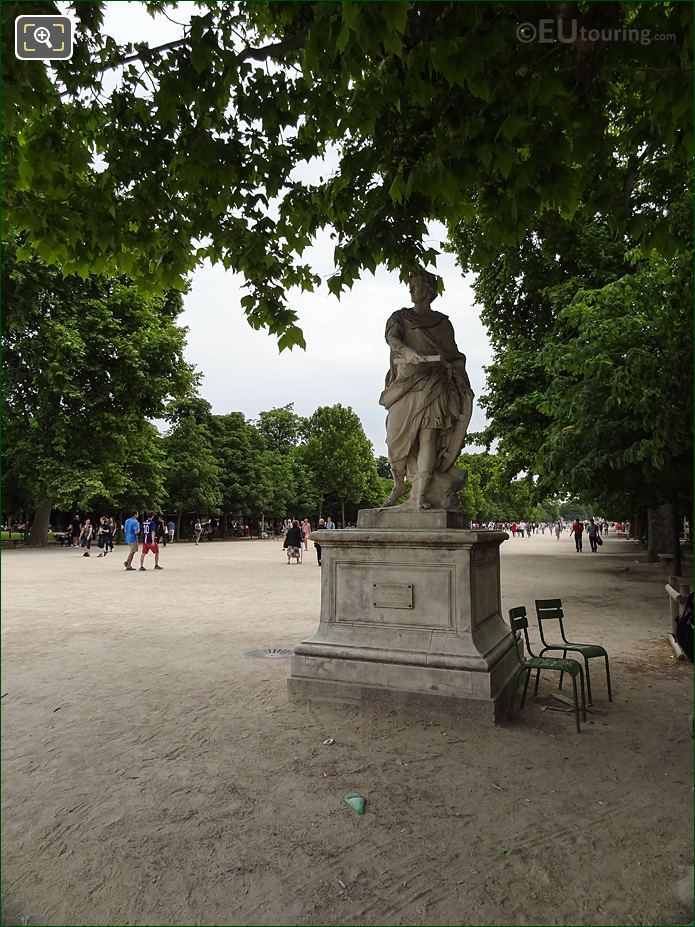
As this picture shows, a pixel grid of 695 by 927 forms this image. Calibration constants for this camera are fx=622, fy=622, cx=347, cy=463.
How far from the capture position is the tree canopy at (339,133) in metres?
3.73

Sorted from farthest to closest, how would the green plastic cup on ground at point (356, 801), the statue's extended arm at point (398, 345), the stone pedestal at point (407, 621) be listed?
the statue's extended arm at point (398, 345) → the stone pedestal at point (407, 621) → the green plastic cup on ground at point (356, 801)

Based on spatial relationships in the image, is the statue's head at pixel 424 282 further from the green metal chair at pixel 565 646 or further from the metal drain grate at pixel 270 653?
the metal drain grate at pixel 270 653

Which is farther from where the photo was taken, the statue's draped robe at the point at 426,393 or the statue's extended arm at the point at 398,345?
the statue's draped robe at the point at 426,393

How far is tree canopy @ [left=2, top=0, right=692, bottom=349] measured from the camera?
12.2 ft

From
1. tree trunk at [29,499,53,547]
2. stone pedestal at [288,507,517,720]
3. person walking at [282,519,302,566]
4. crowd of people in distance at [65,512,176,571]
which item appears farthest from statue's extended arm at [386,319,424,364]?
tree trunk at [29,499,53,547]

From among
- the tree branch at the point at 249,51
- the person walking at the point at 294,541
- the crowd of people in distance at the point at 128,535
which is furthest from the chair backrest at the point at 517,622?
the person walking at the point at 294,541

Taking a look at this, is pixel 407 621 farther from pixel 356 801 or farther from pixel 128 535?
pixel 128 535

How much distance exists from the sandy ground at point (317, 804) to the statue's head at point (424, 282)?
398 cm

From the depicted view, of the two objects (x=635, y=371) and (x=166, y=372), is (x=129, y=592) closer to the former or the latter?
(x=635, y=371)

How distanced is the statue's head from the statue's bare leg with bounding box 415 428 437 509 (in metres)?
1.40

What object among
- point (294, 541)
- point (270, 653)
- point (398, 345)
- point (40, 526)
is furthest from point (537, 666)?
point (40, 526)

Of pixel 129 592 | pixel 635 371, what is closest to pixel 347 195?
pixel 635 371

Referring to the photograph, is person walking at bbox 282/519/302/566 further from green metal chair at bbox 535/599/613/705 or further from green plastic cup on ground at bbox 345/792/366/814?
green plastic cup on ground at bbox 345/792/366/814

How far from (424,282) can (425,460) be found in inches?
70.5
